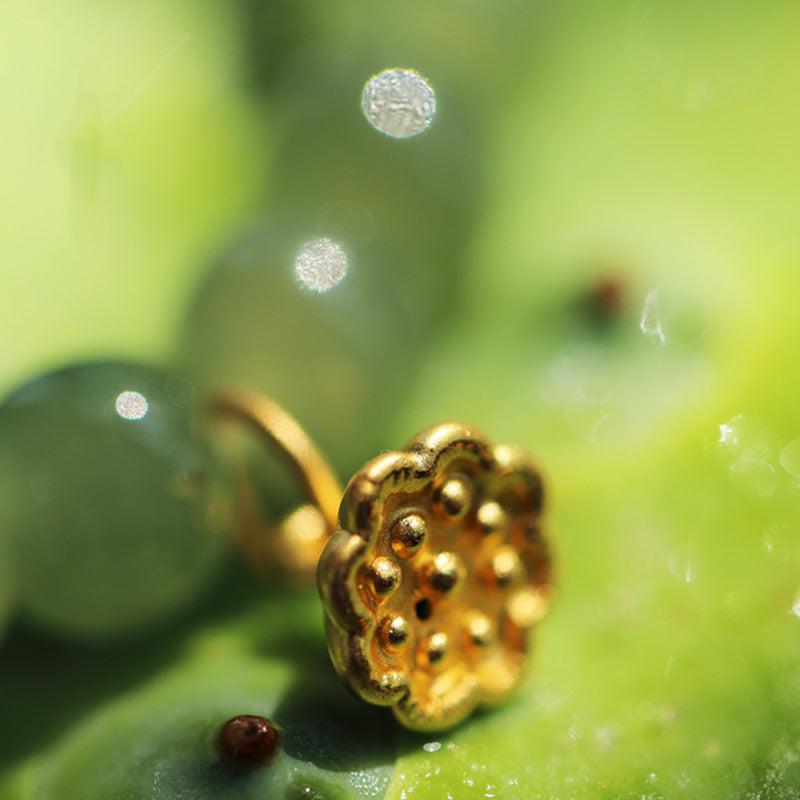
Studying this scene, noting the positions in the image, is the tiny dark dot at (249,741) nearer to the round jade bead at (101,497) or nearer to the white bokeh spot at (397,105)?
the round jade bead at (101,497)


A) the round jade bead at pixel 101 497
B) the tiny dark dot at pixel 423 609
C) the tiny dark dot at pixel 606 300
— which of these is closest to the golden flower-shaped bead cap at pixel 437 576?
the tiny dark dot at pixel 423 609

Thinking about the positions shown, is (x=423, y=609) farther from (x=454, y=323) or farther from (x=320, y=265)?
(x=454, y=323)

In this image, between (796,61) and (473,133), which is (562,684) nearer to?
(473,133)

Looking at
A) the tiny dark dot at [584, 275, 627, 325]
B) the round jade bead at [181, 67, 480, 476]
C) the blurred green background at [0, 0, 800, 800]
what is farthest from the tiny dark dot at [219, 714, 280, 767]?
the tiny dark dot at [584, 275, 627, 325]

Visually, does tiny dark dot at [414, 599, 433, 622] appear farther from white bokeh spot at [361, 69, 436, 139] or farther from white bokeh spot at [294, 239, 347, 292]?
white bokeh spot at [361, 69, 436, 139]

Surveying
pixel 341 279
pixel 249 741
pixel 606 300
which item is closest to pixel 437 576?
pixel 249 741

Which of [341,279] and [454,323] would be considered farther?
[454,323]

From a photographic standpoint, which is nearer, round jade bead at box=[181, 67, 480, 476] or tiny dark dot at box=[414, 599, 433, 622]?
tiny dark dot at box=[414, 599, 433, 622]
